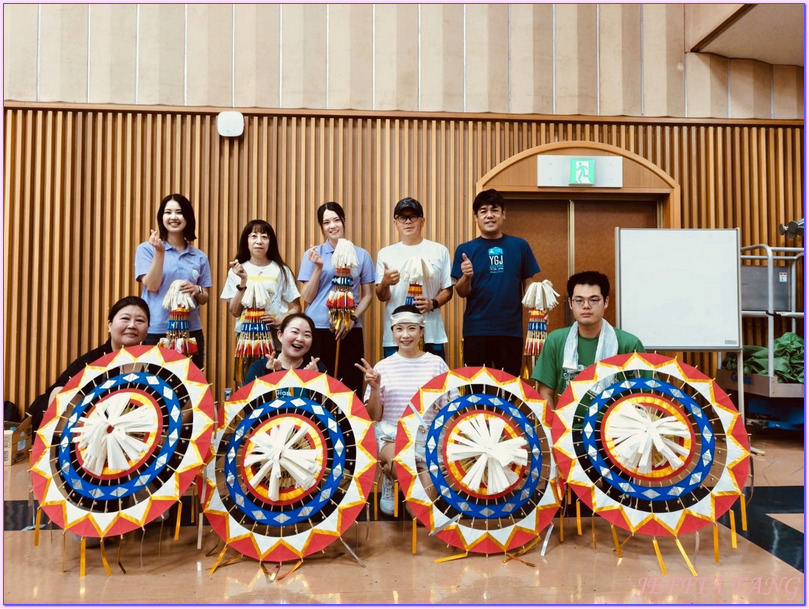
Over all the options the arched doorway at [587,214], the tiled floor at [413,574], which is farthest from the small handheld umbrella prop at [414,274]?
the arched doorway at [587,214]

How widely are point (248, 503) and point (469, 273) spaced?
191 cm

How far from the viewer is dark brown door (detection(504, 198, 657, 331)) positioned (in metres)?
5.66

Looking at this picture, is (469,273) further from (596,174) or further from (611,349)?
(596,174)

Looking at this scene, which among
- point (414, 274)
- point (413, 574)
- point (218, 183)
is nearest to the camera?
point (413, 574)

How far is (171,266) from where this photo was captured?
3670 millimetres

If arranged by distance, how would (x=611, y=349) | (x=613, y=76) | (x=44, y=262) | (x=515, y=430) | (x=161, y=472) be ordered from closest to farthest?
(x=161, y=472) < (x=515, y=430) < (x=611, y=349) < (x=44, y=262) < (x=613, y=76)

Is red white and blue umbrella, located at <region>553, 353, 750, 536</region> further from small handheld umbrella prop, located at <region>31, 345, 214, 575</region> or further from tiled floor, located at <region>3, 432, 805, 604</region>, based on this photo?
small handheld umbrella prop, located at <region>31, 345, 214, 575</region>

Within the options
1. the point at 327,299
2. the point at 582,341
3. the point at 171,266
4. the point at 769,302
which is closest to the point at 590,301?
the point at 582,341

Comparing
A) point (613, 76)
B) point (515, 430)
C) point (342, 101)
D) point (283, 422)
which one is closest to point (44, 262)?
point (342, 101)

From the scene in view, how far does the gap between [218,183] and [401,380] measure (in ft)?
10.1

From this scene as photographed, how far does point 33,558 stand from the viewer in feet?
8.14

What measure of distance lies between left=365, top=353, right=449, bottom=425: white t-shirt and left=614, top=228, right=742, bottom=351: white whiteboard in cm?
192

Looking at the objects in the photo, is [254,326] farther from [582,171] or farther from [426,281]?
[582,171]

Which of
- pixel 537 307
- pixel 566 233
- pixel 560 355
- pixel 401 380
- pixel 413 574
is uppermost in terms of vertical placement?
pixel 566 233
